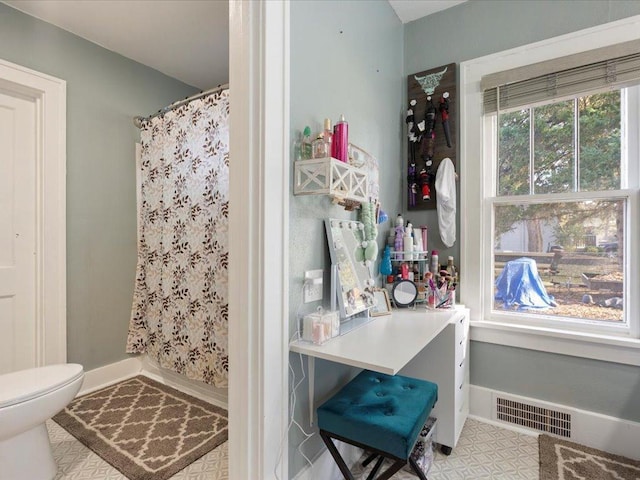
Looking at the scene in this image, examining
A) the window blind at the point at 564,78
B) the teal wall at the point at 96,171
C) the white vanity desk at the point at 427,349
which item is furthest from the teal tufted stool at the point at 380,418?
the teal wall at the point at 96,171

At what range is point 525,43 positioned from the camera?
2018 millimetres

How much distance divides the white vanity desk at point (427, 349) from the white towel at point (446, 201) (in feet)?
1.56

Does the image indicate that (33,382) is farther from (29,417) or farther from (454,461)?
(454,461)

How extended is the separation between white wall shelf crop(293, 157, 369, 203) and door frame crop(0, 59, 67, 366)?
1876 mm

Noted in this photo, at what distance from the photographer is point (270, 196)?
1178mm

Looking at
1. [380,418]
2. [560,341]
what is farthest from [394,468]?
[560,341]

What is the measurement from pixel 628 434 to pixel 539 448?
438 millimetres

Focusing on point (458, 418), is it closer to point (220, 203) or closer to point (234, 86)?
point (220, 203)

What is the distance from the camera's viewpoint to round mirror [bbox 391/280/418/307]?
1970mm

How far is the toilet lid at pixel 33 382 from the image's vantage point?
1373 millimetres

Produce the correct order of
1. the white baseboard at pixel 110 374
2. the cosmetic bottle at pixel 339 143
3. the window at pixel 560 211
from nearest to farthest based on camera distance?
the cosmetic bottle at pixel 339 143, the window at pixel 560 211, the white baseboard at pixel 110 374

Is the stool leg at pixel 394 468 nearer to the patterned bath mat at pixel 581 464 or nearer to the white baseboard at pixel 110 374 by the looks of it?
the patterned bath mat at pixel 581 464

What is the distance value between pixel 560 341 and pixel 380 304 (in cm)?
105

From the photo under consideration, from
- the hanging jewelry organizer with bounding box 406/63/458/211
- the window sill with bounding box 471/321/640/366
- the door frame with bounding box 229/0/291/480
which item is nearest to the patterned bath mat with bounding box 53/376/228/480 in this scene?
the door frame with bounding box 229/0/291/480
